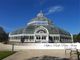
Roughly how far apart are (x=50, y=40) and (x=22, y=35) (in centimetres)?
916

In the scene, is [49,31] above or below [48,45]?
above

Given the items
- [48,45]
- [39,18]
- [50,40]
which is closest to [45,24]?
[39,18]

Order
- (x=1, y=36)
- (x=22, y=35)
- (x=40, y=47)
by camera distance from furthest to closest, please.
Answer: (x=1, y=36), (x=22, y=35), (x=40, y=47)

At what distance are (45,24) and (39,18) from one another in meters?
4.53

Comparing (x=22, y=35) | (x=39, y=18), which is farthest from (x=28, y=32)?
(x=39, y=18)

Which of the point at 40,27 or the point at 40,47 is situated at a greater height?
the point at 40,27

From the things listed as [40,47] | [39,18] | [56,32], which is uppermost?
[39,18]

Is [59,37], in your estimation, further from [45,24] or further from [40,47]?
[40,47]

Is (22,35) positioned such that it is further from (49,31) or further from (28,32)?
(49,31)

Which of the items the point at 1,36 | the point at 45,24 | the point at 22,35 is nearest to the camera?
the point at 22,35

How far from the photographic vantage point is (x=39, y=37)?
5803 cm

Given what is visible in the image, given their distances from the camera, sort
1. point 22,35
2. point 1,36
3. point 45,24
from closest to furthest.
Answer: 1. point 22,35
2. point 45,24
3. point 1,36

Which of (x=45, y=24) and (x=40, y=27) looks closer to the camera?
(x=40, y=27)

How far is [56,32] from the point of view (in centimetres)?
5847
